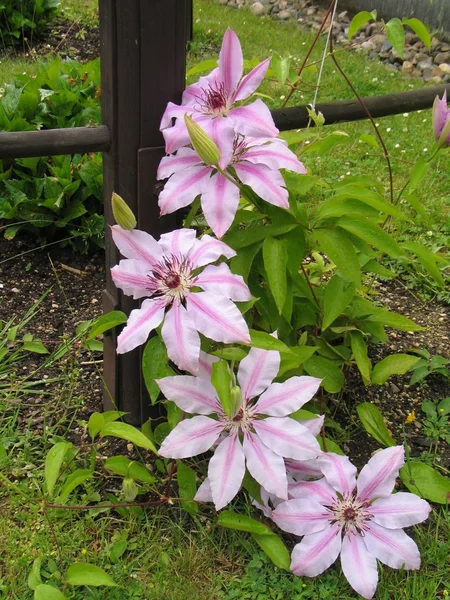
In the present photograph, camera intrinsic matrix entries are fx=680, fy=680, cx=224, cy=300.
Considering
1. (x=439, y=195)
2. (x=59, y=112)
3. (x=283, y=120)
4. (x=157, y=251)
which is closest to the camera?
(x=157, y=251)

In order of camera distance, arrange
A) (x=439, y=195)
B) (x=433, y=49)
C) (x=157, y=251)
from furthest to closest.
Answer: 1. (x=433, y=49)
2. (x=439, y=195)
3. (x=157, y=251)

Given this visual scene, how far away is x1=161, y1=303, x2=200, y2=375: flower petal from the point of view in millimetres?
1000

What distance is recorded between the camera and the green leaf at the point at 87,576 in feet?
3.50

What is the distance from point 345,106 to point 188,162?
0.43 m

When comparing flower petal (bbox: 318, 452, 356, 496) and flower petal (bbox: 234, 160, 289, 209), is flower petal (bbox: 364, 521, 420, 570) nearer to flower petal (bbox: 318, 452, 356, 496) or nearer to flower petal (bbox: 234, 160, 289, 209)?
flower petal (bbox: 318, 452, 356, 496)

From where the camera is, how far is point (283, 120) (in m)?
1.30

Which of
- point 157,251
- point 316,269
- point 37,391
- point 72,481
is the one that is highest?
point 157,251

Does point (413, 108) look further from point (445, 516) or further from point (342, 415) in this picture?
point (445, 516)

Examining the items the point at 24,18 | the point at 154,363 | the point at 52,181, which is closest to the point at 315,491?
the point at 154,363

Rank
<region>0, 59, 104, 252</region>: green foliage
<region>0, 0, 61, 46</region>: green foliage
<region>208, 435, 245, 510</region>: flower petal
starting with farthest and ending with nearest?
<region>0, 0, 61, 46</region>: green foliage → <region>0, 59, 104, 252</region>: green foliage → <region>208, 435, 245, 510</region>: flower petal

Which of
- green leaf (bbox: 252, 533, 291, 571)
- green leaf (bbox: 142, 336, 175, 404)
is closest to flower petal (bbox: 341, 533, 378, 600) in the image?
green leaf (bbox: 252, 533, 291, 571)

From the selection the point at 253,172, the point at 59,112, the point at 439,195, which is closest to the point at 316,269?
the point at 253,172

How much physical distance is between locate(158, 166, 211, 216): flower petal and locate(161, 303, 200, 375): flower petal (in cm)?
19

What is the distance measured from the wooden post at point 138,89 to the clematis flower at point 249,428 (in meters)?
0.29
